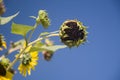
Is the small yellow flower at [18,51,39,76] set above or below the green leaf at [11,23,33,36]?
above

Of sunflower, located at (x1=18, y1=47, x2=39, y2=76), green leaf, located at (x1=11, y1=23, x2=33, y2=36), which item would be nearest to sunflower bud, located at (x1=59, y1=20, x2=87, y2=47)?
green leaf, located at (x1=11, y1=23, x2=33, y2=36)

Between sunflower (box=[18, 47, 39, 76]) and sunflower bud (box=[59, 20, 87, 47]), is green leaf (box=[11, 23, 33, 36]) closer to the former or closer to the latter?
sunflower bud (box=[59, 20, 87, 47])

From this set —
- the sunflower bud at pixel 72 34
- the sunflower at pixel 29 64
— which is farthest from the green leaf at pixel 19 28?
the sunflower at pixel 29 64

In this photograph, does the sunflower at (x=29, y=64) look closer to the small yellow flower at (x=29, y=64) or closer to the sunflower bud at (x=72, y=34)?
the small yellow flower at (x=29, y=64)

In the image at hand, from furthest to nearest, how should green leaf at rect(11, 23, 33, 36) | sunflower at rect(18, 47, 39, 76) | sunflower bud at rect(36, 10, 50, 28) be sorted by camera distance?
1. sunflower at rect(18, 47, 39, 76)
2. sunflower bud at rect(36, 10, 50, 28)
3. green leaf at rect(11, 23, 33, 36)

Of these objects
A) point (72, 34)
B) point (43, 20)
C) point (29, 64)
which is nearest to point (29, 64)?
point (29, 64)

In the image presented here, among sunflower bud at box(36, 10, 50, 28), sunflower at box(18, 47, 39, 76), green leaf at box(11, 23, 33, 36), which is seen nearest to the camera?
green leaf at box(11, 23, 33, 36)

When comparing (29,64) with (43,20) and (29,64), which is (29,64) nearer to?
(29,64)

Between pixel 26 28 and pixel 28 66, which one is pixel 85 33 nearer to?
pixel 26 28

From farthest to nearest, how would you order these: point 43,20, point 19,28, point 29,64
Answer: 1. point 29,64
2. point 43,20
3. point 19,28
